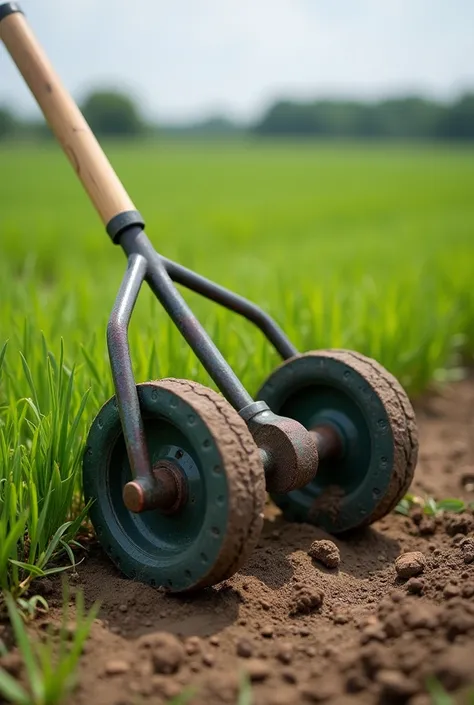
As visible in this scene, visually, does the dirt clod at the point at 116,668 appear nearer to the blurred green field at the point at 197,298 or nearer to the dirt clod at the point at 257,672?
the dirt clod at the point at 257,672

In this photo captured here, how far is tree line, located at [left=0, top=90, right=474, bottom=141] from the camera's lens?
49312mm

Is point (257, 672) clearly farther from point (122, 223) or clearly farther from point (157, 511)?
point (122, 223)

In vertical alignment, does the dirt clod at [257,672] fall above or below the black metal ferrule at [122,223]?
below

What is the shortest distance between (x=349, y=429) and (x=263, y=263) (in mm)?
4105

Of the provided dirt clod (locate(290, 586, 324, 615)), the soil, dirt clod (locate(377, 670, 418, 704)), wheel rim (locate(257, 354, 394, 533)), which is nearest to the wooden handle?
wheel rim (locate(257, 354, 394, 533))

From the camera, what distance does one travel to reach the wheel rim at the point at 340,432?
2096mm

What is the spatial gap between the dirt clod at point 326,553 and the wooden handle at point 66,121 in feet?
3.72

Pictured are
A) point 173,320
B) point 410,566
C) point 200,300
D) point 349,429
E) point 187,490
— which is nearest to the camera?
point 187,490

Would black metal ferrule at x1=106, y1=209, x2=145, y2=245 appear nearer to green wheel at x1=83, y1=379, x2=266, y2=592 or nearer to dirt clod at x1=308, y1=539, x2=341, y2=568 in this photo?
green wheel at x1=83, y1=379, x2=266, y2=592

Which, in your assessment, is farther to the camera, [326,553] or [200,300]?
[200,300]

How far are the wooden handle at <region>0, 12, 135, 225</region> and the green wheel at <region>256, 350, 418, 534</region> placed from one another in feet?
2.46

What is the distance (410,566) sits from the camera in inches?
74.7

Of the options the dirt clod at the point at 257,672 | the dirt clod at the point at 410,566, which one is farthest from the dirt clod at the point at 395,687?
the dirt clod at the point at 410,566

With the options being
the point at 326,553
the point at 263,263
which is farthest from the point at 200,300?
the point at 326,553
